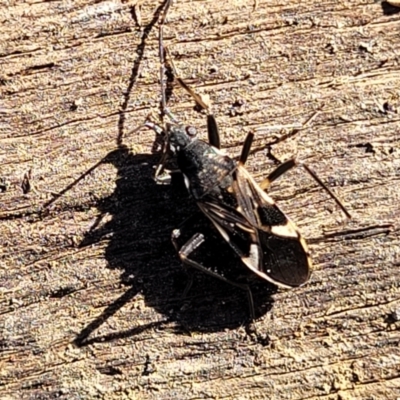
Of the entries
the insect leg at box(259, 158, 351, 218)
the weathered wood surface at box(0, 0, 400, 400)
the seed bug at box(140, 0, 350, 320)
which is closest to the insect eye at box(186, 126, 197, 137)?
the seed bug at box(140, 0, 350, 320)

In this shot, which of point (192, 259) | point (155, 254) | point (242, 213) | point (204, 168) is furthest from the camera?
Answer: point (204, 168)

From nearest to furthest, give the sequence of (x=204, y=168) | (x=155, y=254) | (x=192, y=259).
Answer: (x=192, y=259), (x=155, y=254), (x=204, y=168)

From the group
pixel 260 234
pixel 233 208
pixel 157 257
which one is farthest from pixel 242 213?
pixel 157 257

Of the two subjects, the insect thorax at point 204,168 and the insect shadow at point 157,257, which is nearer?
the insect shadow at point 157,257

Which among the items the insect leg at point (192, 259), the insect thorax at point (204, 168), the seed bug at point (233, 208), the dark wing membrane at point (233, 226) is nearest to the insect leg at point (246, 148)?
the seed bug at point (233, 208)

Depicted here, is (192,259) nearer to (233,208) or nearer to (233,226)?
(233,226)

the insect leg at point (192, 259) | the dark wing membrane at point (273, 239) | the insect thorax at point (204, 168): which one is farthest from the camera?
the insect thorax at point (204, 168)

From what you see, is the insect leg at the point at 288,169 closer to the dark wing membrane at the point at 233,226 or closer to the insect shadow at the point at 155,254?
the dark wing membrane at the point at 233,226

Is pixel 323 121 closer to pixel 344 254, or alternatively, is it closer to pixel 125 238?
pixel 344 254
